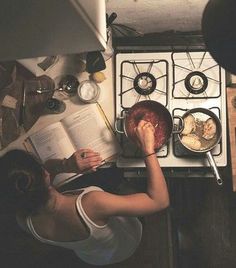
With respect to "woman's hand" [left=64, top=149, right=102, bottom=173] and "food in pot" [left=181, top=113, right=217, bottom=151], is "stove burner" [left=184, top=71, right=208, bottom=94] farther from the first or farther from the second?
"woman's hand" [left=64, top=149, right=102, bottom=173]


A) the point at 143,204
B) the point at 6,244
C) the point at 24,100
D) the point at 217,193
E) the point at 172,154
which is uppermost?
the point at 24,100

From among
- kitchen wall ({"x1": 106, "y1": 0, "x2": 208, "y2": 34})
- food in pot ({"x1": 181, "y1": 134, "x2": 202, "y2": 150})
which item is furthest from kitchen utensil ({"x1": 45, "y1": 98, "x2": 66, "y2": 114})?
food in pot ({"x1": 181, "y1": 134, "x2": 202, "y2": 150})

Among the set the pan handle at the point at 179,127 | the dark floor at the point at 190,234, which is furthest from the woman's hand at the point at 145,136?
the dark floor at the point at 190,234

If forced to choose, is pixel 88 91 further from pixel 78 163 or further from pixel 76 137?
pixel 78 163

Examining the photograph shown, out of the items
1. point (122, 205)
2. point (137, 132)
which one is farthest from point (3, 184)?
point (137, 132)

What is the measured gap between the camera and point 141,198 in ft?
5.63

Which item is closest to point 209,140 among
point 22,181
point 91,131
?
point 91,131

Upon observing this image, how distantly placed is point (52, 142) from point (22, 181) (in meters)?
0.46

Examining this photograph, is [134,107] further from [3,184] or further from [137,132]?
[3,184]

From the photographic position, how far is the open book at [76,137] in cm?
192

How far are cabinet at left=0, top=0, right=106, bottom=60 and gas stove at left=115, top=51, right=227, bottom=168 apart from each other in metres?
0.57

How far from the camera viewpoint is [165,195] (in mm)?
1741

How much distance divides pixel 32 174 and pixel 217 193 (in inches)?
52.9

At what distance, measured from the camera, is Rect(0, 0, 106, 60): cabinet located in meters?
1.00
